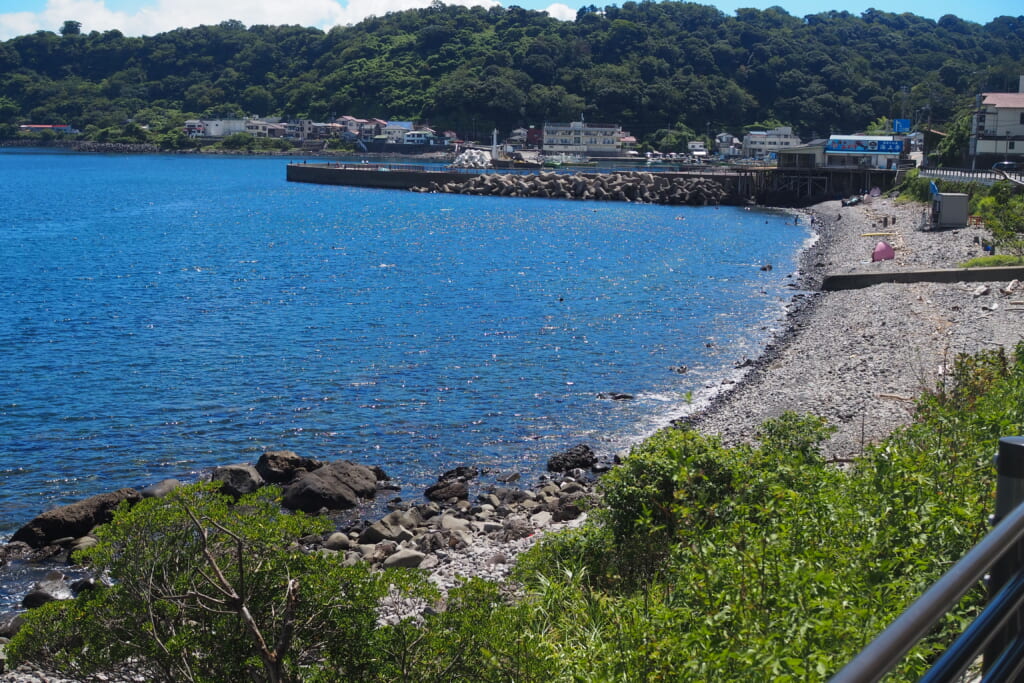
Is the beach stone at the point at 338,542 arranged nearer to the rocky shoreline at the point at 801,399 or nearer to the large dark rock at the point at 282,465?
the rocky shoreline at the point at 801,399

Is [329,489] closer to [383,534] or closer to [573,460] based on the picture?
[383,534]

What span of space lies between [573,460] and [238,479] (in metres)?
6.73

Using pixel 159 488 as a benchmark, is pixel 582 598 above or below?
above

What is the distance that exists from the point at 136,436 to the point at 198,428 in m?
1.35

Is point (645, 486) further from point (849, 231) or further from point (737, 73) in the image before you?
point (737, 73)

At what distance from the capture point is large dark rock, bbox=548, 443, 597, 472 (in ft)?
62.0

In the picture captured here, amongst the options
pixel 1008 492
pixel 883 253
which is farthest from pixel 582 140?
pixel 1008 492

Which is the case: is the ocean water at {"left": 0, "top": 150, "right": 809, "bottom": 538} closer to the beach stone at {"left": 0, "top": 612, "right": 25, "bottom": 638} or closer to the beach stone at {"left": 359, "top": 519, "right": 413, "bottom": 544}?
the beach stone at {"left": 359, "top": 519, "right": 413, "bottom": 544}

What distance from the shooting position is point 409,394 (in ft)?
79.1

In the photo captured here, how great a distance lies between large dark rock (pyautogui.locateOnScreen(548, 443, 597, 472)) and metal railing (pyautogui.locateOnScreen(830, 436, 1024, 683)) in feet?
54.4

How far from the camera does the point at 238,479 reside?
56.6ft

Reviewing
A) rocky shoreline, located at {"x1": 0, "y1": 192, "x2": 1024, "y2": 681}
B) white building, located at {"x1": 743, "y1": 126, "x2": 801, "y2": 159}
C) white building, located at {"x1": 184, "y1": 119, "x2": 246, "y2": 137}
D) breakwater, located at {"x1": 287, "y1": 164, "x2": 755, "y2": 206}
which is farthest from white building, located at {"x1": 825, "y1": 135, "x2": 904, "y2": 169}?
white building, located at {"x1": 184, "y1": 119, "x2": 246, "y2": 137}

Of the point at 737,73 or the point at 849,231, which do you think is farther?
the point at 737,73

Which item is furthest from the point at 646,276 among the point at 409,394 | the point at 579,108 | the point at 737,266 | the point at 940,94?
the point at 579,108
